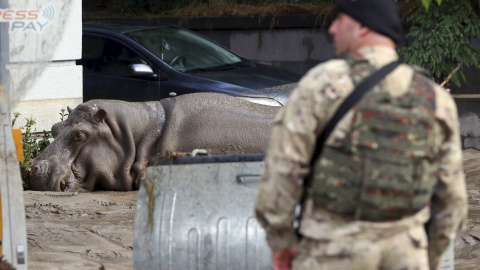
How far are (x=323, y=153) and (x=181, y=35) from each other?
8163 millimetres

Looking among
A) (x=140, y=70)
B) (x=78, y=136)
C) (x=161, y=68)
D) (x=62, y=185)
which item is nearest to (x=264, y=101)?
(x=161, y=68)

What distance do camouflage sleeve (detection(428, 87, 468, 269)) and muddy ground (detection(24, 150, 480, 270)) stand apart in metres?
2.82

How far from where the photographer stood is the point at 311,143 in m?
2.87

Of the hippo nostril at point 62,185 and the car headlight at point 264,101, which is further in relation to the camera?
the car headlight at point 264,101

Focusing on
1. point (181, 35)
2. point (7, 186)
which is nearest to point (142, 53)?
point (181, 35)

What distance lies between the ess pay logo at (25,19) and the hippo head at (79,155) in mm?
2989

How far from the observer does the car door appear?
10.0 metres

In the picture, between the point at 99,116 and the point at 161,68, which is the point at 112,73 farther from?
the point at 99,116

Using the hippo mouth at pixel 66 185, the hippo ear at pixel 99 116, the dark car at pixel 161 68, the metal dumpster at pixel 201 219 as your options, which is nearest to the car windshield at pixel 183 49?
the dark car at pixel 161 68

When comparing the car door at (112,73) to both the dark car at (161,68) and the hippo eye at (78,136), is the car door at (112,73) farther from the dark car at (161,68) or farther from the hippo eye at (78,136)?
the hippo eye at (78,136)

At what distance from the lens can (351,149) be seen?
2844mm

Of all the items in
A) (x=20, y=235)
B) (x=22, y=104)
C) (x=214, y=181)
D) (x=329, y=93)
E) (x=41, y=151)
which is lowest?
(x=41, y=151)

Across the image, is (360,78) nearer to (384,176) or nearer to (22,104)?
(384,176)

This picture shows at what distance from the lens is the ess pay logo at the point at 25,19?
17.7ft
